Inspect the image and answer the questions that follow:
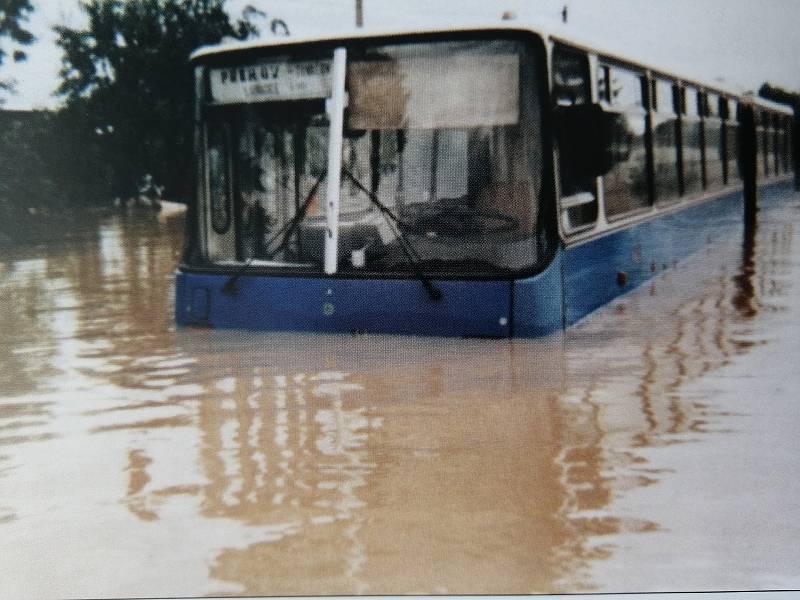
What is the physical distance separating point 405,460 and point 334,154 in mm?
3050

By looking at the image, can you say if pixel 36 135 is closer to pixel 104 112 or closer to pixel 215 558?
pixel 104 112

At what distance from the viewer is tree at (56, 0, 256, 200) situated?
9.18m

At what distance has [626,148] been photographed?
10.3 metres

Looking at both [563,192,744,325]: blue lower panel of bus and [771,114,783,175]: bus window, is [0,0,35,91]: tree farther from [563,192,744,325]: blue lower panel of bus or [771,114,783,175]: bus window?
[771,114,783,175]: bus window

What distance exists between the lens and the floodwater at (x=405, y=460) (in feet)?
14.5

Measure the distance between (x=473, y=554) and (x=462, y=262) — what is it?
12.5 feet

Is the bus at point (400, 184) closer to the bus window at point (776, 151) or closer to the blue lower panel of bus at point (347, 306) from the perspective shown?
the blue lower panel of bus at point (347, 306)

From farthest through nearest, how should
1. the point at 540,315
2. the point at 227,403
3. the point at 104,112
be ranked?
the point at 104,112
the point at 540,315
the point at 227,403

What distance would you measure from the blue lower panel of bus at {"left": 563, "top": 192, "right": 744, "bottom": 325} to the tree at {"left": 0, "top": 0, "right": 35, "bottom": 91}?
345 centimetres

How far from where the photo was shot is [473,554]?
4480mm

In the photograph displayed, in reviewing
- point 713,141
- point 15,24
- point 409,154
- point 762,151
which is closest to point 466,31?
point 409,154

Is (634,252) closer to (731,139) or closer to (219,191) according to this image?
(219,191)

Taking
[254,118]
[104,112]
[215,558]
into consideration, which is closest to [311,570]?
[215,558]

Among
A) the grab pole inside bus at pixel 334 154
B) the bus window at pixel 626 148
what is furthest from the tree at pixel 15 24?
the bus window at pixel 626 148
